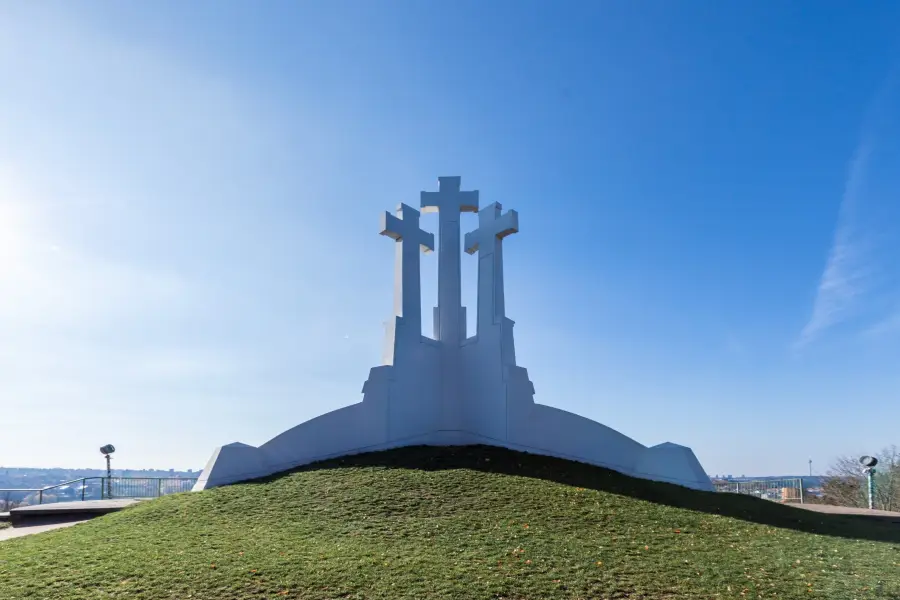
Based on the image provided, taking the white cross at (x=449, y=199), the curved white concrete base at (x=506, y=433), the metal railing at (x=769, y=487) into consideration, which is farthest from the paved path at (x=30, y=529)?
the metal railing at (x=769, y=487)

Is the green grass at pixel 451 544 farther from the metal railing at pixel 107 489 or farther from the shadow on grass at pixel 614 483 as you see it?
the metal railing at pixel 107 489

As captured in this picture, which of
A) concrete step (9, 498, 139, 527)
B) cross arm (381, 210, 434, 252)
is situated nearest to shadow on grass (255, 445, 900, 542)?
concrete step (9, 498, 139, 527)

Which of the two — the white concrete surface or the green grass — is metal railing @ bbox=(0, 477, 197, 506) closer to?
the white concrete surface

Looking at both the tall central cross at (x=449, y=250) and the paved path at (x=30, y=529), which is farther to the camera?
the tall central cross at (x=449, y=250)

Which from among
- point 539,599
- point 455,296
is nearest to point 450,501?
point 539,599

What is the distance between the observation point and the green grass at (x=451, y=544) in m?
7.86

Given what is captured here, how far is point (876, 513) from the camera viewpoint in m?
16.8

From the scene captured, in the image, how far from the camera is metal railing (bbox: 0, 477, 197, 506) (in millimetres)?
18438

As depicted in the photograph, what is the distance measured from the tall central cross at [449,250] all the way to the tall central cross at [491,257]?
2.17ft

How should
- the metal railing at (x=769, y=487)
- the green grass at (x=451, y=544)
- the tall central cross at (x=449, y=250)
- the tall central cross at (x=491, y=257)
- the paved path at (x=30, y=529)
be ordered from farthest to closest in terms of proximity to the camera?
the metal railing at (x=769, y=487), the tall central cross at (x=449, y=250), the tall central cross at (x=491, y=257), the paved path at (x=30, y=529), the green grass at (x=451, y=544)

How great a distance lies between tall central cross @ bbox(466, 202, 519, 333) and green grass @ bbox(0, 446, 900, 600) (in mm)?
5026

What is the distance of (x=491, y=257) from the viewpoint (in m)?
18.5

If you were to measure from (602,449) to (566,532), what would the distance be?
672 cm

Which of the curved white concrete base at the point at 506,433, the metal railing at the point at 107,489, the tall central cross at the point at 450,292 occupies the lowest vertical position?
the metal railing at the point at 107,489
